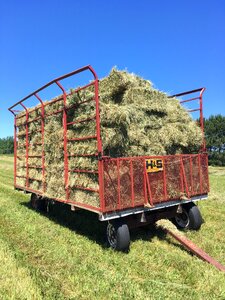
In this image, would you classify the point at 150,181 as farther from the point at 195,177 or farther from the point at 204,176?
the point at 204,176

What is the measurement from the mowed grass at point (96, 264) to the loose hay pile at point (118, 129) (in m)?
0.92

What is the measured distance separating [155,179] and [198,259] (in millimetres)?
1674

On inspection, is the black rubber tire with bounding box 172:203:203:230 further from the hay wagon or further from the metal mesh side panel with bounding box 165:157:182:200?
the metal mesh side panel with bounding box 165:157:182:200

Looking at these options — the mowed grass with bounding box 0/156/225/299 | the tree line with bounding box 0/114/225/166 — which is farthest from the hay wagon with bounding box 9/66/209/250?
the tree line with bounding box 0/114/225/166

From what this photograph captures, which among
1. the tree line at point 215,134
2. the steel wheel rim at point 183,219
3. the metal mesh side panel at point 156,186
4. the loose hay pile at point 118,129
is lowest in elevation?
the steel wheel rim at point 183,219

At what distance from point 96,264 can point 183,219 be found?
116 inches

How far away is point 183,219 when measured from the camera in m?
6.95

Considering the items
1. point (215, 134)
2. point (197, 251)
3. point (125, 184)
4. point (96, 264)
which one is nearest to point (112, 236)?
point (96, 264)

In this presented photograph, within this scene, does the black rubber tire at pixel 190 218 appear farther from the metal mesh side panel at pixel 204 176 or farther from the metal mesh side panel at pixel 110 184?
the metal mesh side panel at pixel 110 184

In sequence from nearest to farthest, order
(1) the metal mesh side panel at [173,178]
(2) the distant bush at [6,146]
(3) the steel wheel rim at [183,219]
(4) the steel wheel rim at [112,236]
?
1. (4) the steel wheel rim at [112,236]
2. (1) the metal mesh side panel at [173,178]
3. (3) the steel wheel rim at [183,219]
4. (2) the distant bush at [6,146]

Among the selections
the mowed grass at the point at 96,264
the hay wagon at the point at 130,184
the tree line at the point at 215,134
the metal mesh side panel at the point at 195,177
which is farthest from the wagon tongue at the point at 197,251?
the tree line at the point at 215,134

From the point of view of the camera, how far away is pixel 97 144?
5336mm

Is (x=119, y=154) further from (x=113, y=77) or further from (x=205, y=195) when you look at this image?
(x=205, y=195)

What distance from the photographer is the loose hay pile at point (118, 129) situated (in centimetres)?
564
